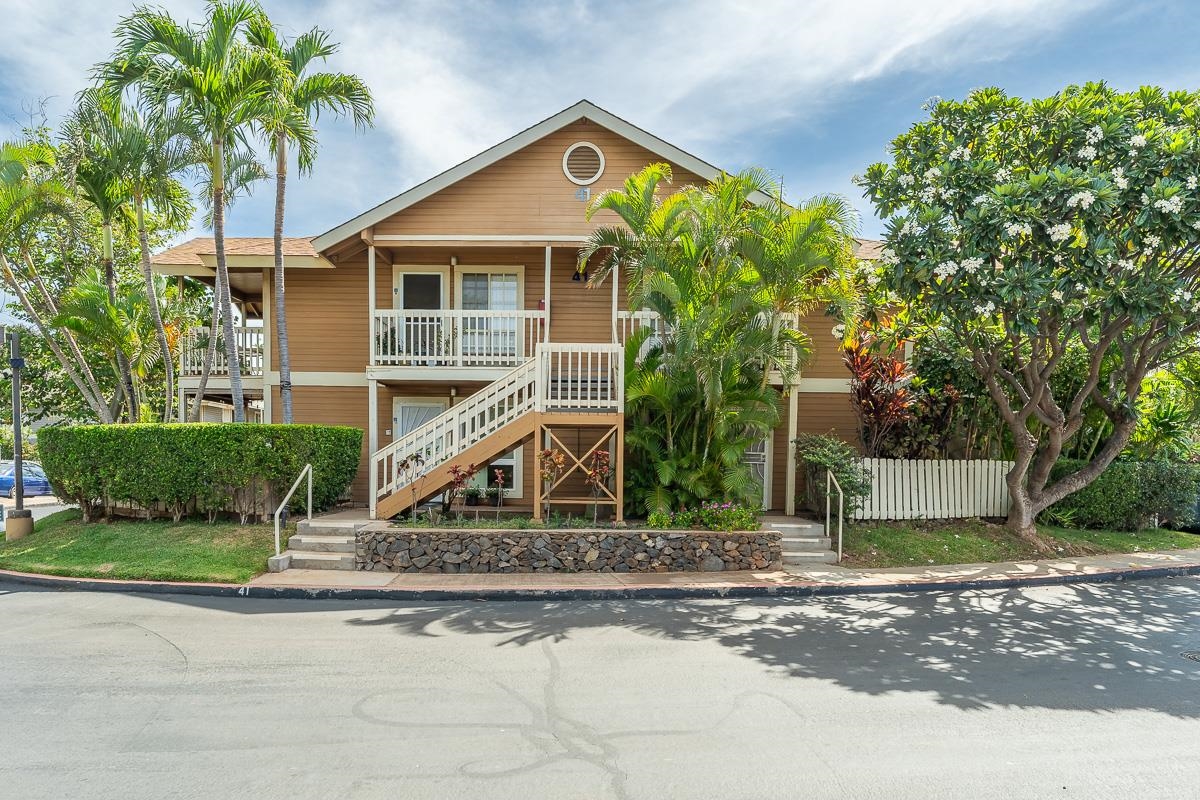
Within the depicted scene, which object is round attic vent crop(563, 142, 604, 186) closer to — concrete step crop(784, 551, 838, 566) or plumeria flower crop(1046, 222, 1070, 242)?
plumeria flower crop(1046, 222, 1070, 242)

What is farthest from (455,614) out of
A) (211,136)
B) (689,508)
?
(211,136)

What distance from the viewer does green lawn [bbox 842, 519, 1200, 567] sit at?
10.5 m

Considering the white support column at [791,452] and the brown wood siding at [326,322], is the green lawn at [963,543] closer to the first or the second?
the white support column at [791,452]

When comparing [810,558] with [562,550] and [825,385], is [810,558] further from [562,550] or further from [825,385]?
[825,385]

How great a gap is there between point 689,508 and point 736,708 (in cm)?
588

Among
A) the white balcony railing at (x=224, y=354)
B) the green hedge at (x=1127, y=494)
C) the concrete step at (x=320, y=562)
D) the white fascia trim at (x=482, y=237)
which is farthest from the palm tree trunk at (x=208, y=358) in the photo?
the green hedge at (x=1127, y=494)

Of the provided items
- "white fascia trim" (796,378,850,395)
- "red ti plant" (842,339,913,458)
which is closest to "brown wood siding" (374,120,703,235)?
"white fascia trim" (796,378,850,395)

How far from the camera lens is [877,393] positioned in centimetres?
1198

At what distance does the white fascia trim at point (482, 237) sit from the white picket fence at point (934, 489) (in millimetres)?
6973

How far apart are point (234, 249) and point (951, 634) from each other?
1495 cm

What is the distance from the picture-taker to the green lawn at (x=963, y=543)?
415 inches

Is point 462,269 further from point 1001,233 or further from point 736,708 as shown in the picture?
point 736,708

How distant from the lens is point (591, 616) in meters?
7.57

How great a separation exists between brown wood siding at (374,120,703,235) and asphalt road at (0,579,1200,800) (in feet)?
25.3
